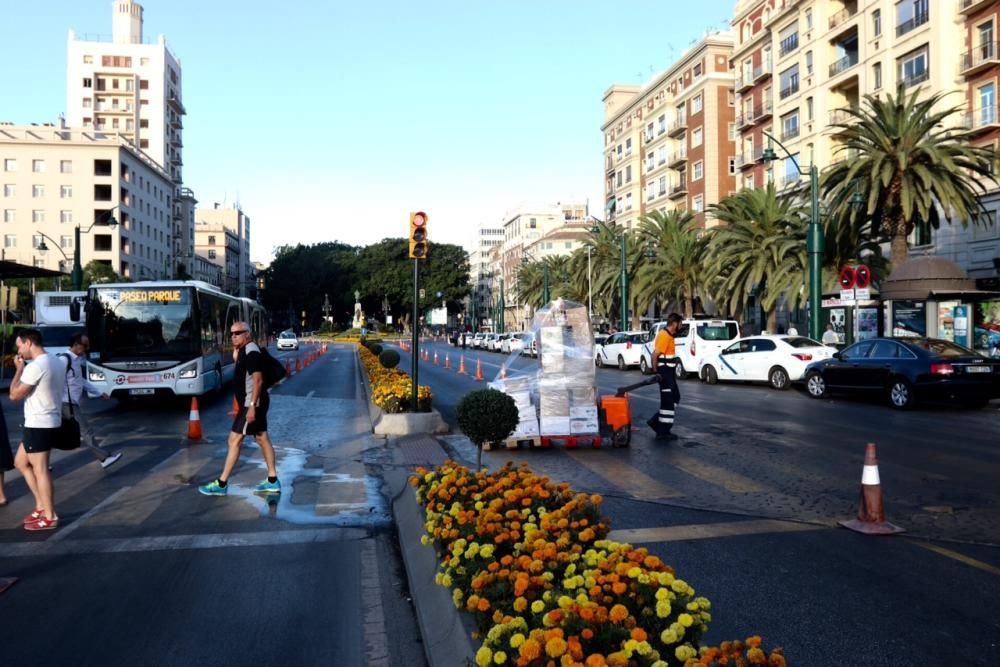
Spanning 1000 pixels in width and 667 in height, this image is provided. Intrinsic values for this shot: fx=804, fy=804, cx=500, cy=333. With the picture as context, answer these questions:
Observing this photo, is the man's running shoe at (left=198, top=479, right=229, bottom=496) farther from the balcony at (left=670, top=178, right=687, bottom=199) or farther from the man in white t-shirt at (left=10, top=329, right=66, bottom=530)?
the balcony at (left=670, top=178, right=687, bottom=199)

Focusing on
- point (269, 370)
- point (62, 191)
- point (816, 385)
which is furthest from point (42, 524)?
point (62, 191)

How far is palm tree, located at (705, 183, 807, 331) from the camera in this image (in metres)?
33.2

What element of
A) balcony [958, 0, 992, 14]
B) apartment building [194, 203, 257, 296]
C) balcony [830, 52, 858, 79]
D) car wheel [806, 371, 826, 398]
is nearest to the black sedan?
car wheel [806, 371, 826, 398]

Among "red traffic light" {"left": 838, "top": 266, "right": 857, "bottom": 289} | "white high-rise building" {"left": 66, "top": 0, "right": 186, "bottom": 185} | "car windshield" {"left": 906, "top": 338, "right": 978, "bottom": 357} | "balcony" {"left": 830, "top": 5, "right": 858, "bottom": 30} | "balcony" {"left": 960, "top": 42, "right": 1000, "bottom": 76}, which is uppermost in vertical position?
"white high-rise building" {"left": 66, "top": 0, "right": 186, "bottom": 185}

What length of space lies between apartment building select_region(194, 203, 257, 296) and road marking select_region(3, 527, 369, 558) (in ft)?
463

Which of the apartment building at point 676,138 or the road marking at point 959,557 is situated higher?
the apartment building at point 676,138

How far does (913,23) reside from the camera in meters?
35.2

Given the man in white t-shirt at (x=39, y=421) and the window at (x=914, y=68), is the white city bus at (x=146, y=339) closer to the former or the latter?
the man in white t-shirt at (x=39, y=421)

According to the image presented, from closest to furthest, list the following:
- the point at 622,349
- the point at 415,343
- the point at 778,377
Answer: the point at 415,343
the point at 778,377
the point at 622,349


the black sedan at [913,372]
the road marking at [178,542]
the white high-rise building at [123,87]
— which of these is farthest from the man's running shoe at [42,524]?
the white high-rise building at [123,87]

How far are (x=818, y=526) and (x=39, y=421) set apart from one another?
21.9ft

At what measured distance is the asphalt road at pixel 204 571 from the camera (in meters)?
4.29

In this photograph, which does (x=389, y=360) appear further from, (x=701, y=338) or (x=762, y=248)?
(x=762, y=248)

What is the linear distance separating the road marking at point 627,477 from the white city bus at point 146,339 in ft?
31.7
